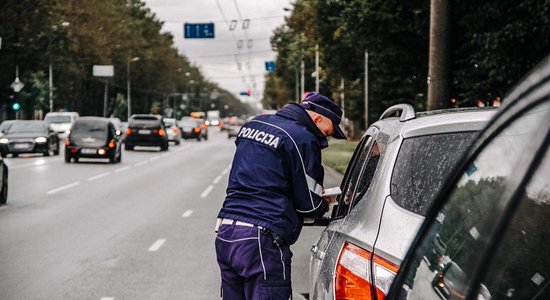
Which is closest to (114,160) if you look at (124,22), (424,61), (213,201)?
(424,61)

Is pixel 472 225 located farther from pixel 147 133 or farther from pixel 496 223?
pixel 147 133

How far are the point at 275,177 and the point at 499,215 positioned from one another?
2.59m

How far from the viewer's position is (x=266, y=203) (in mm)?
4086

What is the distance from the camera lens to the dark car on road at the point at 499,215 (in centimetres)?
153

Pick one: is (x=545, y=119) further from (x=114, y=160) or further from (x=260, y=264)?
(x=114, y=160)

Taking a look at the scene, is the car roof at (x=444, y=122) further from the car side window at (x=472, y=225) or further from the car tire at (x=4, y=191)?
the car tire at (x=4, y=191)

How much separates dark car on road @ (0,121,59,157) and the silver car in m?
33.9

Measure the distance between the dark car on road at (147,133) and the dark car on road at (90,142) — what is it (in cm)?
1128

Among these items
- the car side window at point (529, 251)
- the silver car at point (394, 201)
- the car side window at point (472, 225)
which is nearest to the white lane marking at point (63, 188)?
the silver car at point (394, 201)

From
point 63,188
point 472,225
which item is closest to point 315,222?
point 472,225

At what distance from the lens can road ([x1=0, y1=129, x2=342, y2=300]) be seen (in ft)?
27.8

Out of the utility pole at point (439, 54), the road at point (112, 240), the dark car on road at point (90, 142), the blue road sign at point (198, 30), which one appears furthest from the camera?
the blue road sign at point (198, 30)

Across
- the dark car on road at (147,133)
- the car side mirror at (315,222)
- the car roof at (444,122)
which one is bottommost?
the dark car on road at (147,133)

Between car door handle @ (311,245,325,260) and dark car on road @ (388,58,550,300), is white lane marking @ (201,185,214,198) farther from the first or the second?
dark car on road @ (388,58,550,300)
